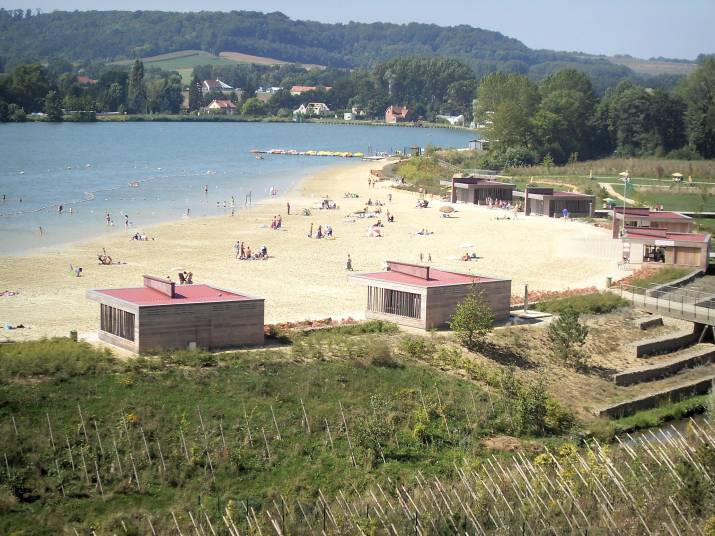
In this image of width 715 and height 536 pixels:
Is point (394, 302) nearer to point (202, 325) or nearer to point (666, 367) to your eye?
point (202, 325)

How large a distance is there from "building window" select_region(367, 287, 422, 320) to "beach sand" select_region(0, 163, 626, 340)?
770mm

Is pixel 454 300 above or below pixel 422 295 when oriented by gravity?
below

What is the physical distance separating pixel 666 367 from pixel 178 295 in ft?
45.0

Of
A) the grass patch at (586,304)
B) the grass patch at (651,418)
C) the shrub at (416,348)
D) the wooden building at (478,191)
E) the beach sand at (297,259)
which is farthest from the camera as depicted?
the wooden building at (478,191)

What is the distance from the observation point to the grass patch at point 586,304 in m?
34.2

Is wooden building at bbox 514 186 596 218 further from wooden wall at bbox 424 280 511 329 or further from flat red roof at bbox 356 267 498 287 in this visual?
wooden wall at bbox 424 280 511 329

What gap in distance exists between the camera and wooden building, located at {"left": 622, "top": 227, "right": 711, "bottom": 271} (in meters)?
42.1

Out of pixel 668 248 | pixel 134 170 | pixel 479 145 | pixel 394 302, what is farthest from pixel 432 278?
pixel 479 145

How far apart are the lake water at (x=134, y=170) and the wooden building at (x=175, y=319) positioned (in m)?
21.9

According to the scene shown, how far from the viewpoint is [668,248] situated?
1682 inches

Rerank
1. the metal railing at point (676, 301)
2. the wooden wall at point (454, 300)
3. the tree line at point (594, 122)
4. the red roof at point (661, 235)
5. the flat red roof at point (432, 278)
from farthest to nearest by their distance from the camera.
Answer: the tree line at point (594, 122) → the red roof at point (661, 235) → the metal railing at point (676, 301) → the flat red roof at point (432, 278) → the wooden wall at point (454, 300)

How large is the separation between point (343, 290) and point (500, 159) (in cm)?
6341

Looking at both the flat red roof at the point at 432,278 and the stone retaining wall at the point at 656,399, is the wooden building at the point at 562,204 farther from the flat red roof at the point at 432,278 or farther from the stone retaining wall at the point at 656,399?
the stone retaining wall at the point at 656,399

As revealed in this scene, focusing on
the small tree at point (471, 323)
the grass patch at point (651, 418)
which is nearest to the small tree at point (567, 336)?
the small tree at point (471, 323)
